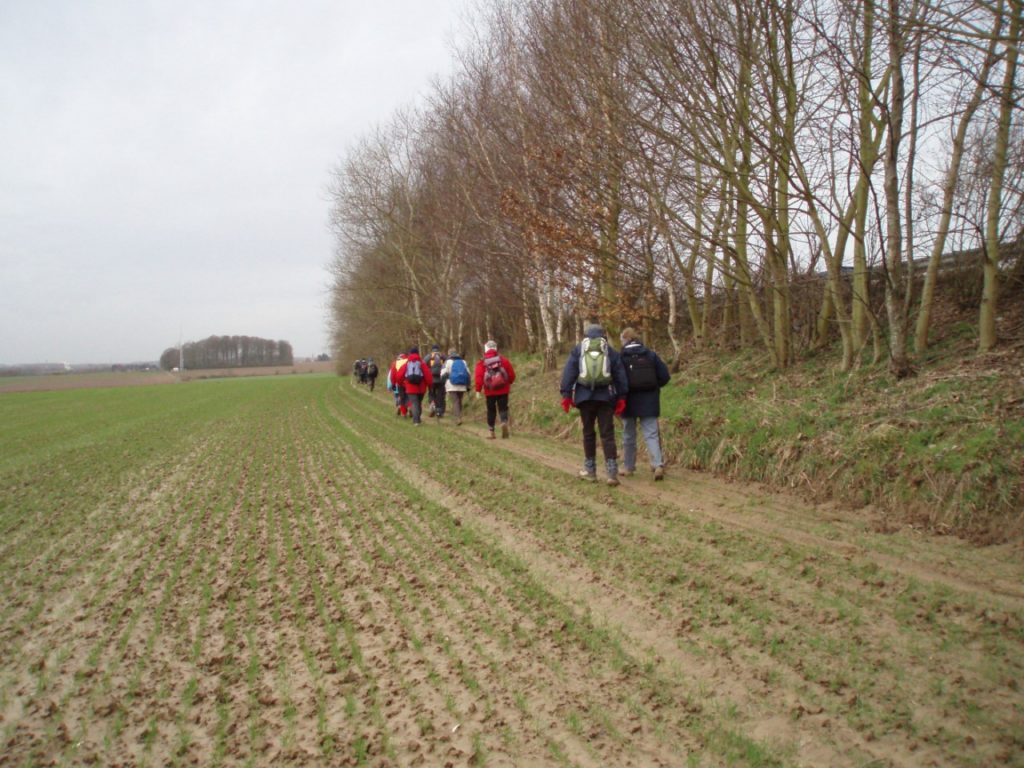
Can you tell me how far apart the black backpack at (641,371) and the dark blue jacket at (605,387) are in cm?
8

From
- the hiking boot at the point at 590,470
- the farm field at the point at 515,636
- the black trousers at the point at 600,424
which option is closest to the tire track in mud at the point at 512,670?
the farm field at the point at 515,636

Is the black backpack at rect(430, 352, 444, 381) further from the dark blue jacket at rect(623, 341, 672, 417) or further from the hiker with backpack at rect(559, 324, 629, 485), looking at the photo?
the dark blue jacket at rect(623, 341, 672, 417)

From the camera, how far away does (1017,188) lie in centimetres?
827

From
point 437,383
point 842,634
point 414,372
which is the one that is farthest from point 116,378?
point 842,634

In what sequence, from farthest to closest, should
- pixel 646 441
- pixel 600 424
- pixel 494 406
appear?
pixel 494 406 < pixel 646 441 < pixel 600 424

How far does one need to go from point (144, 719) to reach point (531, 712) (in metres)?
2.02

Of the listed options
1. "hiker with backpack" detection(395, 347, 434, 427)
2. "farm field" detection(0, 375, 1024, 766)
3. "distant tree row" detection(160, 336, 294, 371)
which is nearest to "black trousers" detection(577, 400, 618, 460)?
"farm field" detection(0, 375, 1024, 766)

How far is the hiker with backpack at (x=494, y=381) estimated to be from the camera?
41.6 ft

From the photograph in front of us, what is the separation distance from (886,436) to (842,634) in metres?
3.59

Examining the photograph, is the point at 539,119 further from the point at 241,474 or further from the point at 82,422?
the point at 82,422

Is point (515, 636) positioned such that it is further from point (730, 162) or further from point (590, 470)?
point (730, 162)

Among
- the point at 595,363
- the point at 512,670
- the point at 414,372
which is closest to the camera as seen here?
the point at 512,670

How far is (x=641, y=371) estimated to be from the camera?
8.03 metres

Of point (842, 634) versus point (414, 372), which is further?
point (414, 372)
